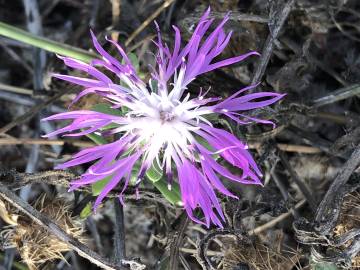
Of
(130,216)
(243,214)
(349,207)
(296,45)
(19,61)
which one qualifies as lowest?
(349,207)

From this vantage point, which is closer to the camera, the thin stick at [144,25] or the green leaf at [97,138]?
the green leaf at [97,138]

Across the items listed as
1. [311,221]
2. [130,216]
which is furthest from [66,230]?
[311,221]

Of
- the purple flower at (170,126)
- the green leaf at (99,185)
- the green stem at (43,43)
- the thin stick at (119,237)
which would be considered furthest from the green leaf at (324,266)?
the green stem at (43,43)

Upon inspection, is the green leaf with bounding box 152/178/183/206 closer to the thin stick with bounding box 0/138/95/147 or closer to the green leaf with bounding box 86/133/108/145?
the green leaf with bounding box 86/133/108/145

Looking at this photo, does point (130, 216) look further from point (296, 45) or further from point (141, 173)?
point (296, 45)

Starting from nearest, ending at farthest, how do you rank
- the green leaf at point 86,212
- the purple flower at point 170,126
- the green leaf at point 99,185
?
the purple flower at point 170,126
the green leaf at point 99,185
the green leaf at point 86,212

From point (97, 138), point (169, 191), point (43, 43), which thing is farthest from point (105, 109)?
point (43, 43)

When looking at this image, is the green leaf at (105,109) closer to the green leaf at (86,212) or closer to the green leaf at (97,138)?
the green leaf at (97,138)

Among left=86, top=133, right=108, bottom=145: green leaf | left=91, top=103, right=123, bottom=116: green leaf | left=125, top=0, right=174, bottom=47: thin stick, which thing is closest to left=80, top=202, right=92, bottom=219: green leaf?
left=86, top=133, right=108, bottom=145: green leaf
